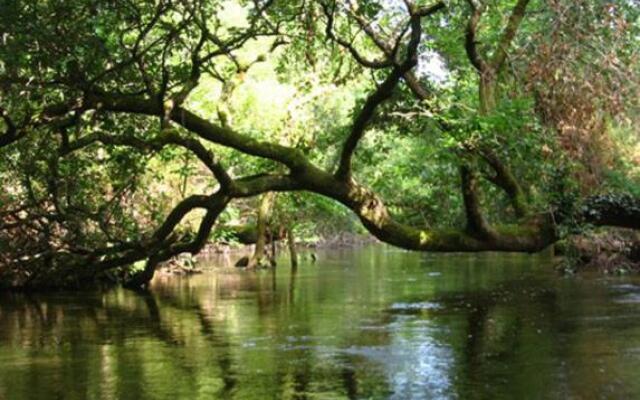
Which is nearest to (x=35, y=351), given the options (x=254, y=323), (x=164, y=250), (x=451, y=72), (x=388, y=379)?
(x=254, y=323)

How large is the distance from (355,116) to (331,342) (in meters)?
7.04

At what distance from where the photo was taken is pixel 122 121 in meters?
19.0

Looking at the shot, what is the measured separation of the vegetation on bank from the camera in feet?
48.5

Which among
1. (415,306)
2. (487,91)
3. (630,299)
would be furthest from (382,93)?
(630,299)

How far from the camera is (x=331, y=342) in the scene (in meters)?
14.7

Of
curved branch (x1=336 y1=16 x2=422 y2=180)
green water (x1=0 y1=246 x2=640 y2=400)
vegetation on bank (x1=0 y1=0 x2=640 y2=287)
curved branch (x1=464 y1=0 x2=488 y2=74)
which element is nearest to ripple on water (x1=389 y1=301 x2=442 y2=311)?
green water (x1=0 y1=246 x2=640 y2=400)

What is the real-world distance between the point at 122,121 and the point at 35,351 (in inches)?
253

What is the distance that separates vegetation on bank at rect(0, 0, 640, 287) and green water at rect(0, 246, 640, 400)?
177 centimetres

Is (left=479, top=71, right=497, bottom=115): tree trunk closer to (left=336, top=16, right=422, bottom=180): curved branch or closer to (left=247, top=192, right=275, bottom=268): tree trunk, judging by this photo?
(left=336, top=16, right=422, bottom=180): curved branch

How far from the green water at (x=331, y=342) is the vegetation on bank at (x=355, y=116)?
1.77 meters

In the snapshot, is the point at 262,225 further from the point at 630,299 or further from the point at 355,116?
the point at 630,299

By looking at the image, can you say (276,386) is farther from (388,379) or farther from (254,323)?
(254,323)

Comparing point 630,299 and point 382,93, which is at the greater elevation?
point 382,93

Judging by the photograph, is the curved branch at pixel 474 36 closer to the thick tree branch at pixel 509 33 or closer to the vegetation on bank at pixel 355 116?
the vegetation on bank at pixel 355 116
